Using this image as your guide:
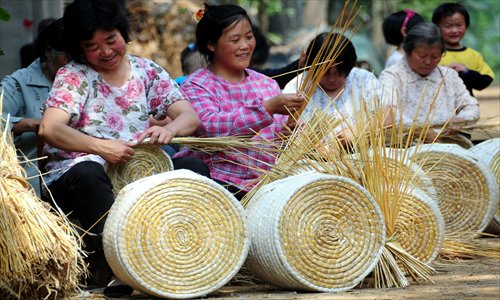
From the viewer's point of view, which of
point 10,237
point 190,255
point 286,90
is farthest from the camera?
point 286,90

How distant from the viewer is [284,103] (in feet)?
16.1

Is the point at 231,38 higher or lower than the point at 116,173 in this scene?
higher

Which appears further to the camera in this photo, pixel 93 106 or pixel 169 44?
pixel 169 44

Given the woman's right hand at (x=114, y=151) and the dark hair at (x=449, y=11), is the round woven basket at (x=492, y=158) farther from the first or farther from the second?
the woman's right hand at (x=114, y=151)

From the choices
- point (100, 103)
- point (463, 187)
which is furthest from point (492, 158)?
point (100, 103)

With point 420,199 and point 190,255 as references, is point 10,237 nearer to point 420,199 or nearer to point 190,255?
point 190,255

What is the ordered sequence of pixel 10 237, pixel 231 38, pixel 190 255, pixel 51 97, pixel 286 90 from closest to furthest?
pixel 10 237 < pixel 190 255 < pixel 51 97 < pixel 231 38 < pixel 286 90

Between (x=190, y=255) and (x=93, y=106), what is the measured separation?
0.97m

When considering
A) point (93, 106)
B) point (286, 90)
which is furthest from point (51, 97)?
point (286, 90)

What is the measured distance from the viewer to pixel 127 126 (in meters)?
4.88

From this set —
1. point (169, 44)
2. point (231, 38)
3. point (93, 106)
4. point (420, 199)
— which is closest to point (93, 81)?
point (93, 106)

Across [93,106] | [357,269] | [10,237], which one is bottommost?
[357,269]

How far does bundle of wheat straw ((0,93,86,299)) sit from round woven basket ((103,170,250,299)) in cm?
22

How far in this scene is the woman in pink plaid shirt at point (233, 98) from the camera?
16.3 feet
